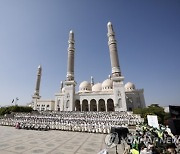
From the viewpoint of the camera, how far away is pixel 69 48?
44062mm

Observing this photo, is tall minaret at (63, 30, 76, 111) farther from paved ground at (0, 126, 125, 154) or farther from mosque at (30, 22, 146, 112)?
paved ground at (0, 126, 125, 154)

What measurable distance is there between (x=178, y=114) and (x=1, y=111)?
3249 centimetres

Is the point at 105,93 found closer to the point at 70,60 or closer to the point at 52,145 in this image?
the point at 70,60

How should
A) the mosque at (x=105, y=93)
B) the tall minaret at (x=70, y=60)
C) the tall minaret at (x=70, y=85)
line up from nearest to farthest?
the mosque at (x=105, y=93), the tall minaret at (x=70, y=85), the tall minaret at (x=70, y=60)

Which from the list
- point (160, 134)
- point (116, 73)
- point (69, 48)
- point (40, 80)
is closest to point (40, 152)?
point (160, 134)

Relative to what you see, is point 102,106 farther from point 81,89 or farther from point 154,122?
point 154,122

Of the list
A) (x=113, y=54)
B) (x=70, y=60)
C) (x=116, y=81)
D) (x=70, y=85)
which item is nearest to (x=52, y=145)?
(x=116, y=81)

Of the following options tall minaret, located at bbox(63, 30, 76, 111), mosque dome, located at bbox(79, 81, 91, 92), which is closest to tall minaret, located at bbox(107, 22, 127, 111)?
tall minaret, located at bbox(63, 30, 76, 111)

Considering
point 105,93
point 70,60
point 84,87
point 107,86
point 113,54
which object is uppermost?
point 70,60

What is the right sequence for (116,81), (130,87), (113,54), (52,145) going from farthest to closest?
(130,87) < (113,54) < (116,81) < (52,145)

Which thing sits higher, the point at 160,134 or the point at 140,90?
the point at 140,90

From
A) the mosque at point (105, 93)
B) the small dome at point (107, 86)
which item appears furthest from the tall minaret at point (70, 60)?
the small dome at point (107, 86)

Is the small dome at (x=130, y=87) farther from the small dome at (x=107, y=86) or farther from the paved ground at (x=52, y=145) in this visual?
the paved ground at (x=52, y=145)

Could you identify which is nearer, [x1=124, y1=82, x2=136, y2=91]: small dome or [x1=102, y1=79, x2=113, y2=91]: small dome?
[x1=102, y1=79, x2=113, y2=91]: small dome
